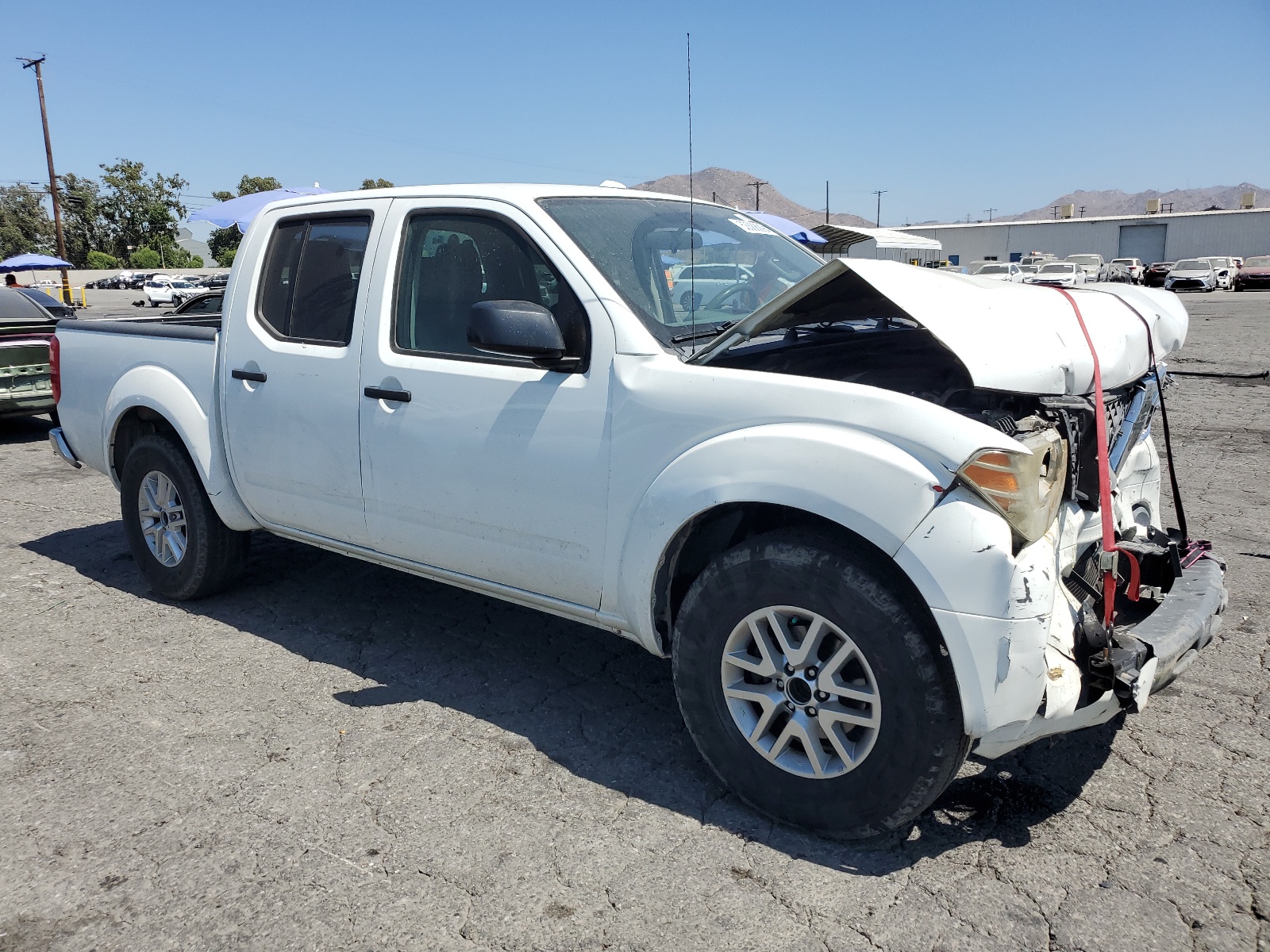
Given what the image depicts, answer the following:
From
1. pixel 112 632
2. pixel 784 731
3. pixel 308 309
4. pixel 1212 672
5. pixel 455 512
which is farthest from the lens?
pixel 112 632

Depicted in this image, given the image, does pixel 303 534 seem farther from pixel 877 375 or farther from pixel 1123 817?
pixel 1123 817

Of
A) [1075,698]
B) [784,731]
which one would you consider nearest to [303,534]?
[784,731]

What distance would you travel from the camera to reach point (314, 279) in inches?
165

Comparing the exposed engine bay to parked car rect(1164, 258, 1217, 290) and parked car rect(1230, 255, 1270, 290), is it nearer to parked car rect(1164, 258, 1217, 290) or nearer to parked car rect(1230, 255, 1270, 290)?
parked car rect(1164, 258, 1217, 290)

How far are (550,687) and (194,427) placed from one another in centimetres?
215

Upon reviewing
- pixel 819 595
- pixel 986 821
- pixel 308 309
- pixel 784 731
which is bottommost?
pixel 986 821

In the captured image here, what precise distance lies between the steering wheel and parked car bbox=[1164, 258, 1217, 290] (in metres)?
44.2

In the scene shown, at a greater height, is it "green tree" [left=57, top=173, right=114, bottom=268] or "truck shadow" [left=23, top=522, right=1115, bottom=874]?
"green tree" [left=57, top=173, right=114, bottom=268]

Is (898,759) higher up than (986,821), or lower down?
higher up

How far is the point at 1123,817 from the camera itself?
292 centimetres

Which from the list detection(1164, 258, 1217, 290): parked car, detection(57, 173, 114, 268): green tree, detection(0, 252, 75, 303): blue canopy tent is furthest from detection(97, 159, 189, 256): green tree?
detection(1164, 258, 1217, 290): parked car

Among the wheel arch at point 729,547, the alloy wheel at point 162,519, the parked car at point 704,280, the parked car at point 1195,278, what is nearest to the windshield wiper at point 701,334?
the parked car at point 704,280

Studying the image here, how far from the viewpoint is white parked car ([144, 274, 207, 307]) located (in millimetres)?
46562

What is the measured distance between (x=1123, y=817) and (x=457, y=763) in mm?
2127
